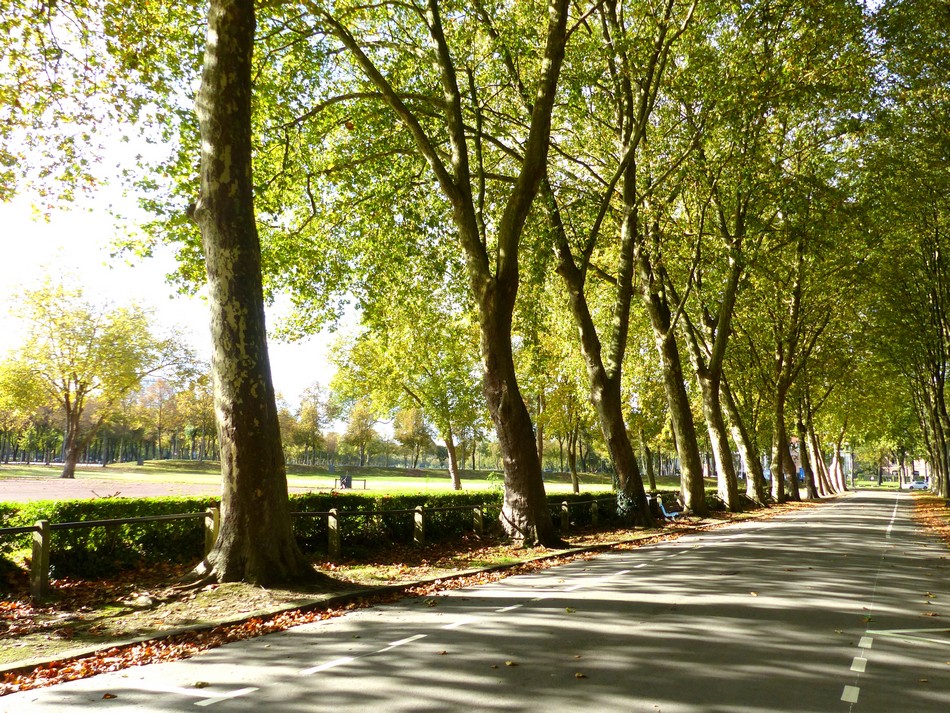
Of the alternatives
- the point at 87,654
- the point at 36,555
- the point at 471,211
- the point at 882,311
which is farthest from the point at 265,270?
the point at 882,311

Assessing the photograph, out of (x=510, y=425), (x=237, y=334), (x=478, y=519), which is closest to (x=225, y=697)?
(x=237, y=334)

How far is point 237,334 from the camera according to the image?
31.1ft

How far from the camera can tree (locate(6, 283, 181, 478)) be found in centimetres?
4447

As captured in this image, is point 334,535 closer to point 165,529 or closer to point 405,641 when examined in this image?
point 165,529

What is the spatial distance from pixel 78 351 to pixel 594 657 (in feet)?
159

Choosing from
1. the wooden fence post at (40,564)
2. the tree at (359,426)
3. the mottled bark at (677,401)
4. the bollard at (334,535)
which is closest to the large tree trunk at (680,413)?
the mottled bark at (677,401)

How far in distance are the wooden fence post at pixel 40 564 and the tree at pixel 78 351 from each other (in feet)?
138

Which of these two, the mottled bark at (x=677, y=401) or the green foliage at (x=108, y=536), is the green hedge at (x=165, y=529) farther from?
the mottled bark at (x=677, y=401)

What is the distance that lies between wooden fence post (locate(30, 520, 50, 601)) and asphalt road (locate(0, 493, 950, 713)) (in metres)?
3.50

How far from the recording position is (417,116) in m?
17.8

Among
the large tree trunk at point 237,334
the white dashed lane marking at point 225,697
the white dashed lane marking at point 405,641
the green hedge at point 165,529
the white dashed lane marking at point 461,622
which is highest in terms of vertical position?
the large tree trunk at point 237,334

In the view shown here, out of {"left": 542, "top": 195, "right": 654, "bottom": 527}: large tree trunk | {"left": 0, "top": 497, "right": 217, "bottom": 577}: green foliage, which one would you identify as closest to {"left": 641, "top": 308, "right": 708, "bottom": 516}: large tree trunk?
{"left": 542, "top": 195, "right": 654, "bottom": 527}: large tree trunk

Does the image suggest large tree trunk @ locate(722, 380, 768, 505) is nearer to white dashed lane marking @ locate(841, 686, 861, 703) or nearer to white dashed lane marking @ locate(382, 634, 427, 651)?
white dashed lane marking @ locate(382, 634, 427, 651)

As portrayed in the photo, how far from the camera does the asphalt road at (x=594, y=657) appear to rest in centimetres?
502
